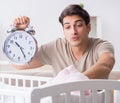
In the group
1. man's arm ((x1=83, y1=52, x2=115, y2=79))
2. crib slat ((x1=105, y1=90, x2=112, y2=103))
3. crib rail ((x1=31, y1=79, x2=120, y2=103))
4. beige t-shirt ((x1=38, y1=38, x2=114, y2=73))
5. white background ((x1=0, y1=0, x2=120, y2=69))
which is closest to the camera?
crib rail ((x1=31, y1=79, x2=120, y2=103))

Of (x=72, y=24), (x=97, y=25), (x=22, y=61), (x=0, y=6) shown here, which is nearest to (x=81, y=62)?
(x=72, y=24)

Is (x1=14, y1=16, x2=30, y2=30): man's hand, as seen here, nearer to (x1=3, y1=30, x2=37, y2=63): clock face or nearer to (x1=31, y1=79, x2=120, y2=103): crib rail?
(x1=3, y1=30, x2=37, y2=63): clock face

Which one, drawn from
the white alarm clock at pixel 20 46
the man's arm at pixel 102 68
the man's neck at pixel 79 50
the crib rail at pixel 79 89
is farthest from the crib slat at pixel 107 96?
the white alarm clock at pixel 20 46

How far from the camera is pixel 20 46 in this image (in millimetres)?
1497

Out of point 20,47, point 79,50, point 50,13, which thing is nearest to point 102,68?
point 79,50

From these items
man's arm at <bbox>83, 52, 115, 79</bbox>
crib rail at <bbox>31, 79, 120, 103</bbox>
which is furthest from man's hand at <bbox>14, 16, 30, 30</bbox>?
crib rail at <bbox>31, 79, 120, 103</bbox>

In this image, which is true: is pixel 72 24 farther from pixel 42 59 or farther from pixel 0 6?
pixel 0 6

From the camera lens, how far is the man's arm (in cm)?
116

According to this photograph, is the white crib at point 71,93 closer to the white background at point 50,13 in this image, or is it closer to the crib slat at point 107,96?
the crib slat at point 107,96

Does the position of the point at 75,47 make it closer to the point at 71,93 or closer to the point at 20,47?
the point at 20,47

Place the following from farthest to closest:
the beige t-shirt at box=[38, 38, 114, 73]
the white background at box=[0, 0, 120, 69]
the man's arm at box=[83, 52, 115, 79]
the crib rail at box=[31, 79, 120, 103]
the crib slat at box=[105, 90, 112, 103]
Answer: the white background at box=[0, 0, 120, 69] < the beige t-shirt at box=[38, 38, 114, 73] < the man's arm at box=[83, 52, 115, 79] < the crib slat at box=[105, 90, 112, 103] < the crib rail at box=[31, 79, 120, 103]

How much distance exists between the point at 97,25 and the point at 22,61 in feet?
3.37

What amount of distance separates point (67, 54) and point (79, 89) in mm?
543

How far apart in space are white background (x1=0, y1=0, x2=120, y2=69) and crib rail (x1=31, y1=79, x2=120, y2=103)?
1413mm
